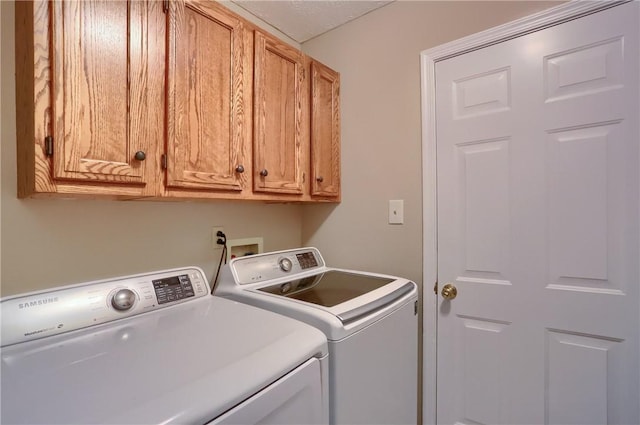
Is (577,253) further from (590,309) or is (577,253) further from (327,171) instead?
(327,171)

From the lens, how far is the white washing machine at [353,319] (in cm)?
94

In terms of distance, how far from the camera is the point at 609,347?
116cm

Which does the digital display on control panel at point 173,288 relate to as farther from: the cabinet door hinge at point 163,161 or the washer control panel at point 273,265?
the cabinet door hinge at point 163,161

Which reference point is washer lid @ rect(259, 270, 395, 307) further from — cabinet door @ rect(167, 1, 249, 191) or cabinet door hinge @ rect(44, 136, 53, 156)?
cabinet door hinge @ rect(44, 136, 53, 156)

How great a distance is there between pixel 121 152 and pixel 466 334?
162 cm

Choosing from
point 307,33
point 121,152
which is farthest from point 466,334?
point 307,33

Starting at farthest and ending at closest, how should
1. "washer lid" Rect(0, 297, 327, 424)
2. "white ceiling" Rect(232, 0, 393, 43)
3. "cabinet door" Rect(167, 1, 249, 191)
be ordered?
"white ceiling" Rect(232, 0, 393, 43)
"cabinet door" Rect(167, 1, 249, 191)
"washer lid" Rect(0, 297, 327, 424)

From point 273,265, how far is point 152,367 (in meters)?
0.83

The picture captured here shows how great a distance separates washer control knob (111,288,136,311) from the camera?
0.98 metres

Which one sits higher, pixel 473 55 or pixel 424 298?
pixel 473 55

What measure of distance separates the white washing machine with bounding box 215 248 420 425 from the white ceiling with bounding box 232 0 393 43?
1.35 meters

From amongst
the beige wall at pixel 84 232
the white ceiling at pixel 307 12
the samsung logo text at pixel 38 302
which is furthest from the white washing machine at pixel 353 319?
the white ceiling at pixel 307 12

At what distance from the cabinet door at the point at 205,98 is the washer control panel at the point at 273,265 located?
370 mm

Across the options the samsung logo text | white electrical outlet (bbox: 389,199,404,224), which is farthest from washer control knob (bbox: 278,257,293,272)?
the samsung logo text
